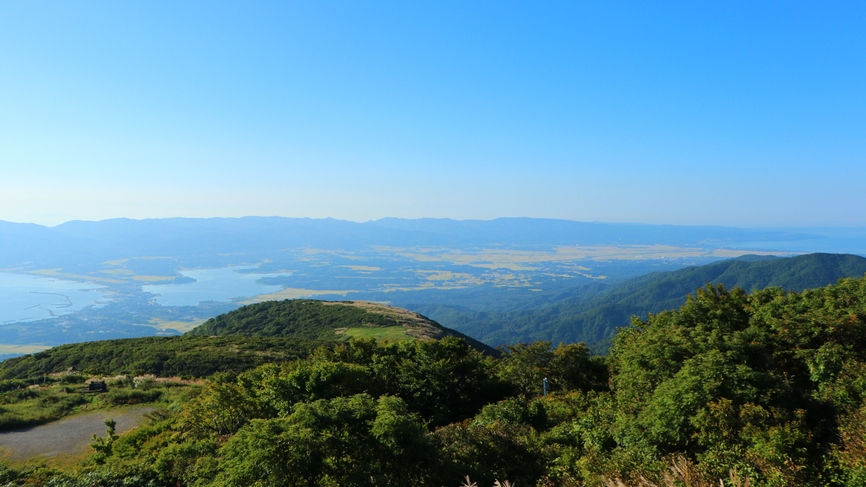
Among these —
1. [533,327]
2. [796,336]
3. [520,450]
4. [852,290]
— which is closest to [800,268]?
[533,327]

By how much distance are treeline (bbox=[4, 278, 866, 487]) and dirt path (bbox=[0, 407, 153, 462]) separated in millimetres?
3012

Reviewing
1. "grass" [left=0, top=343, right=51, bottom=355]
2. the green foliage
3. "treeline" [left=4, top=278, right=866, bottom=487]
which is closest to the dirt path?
"treeline" [left=4, top=278, right=866, bottom=487]

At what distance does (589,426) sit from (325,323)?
59.5 metres

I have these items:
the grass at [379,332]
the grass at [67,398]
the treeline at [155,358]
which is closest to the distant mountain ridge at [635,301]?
the grass at [379,332]

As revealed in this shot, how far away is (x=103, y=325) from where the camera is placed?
547 feet

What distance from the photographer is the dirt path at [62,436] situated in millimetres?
18109

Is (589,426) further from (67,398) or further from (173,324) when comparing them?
(173,324)

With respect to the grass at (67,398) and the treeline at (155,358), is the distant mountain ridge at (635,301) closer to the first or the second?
the treeline at (155,358)

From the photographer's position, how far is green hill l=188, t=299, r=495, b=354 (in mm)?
60188

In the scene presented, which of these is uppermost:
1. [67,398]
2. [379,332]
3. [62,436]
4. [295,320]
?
[62,436]

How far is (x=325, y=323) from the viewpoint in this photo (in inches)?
2724

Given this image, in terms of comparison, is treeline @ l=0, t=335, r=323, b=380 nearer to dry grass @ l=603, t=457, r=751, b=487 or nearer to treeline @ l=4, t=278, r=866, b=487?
treeline @ l=4, t=278, r=866, b=487

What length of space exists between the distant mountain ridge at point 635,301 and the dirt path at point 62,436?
11416 cm

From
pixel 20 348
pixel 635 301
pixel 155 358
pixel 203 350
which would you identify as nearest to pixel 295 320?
pixel 203 350
